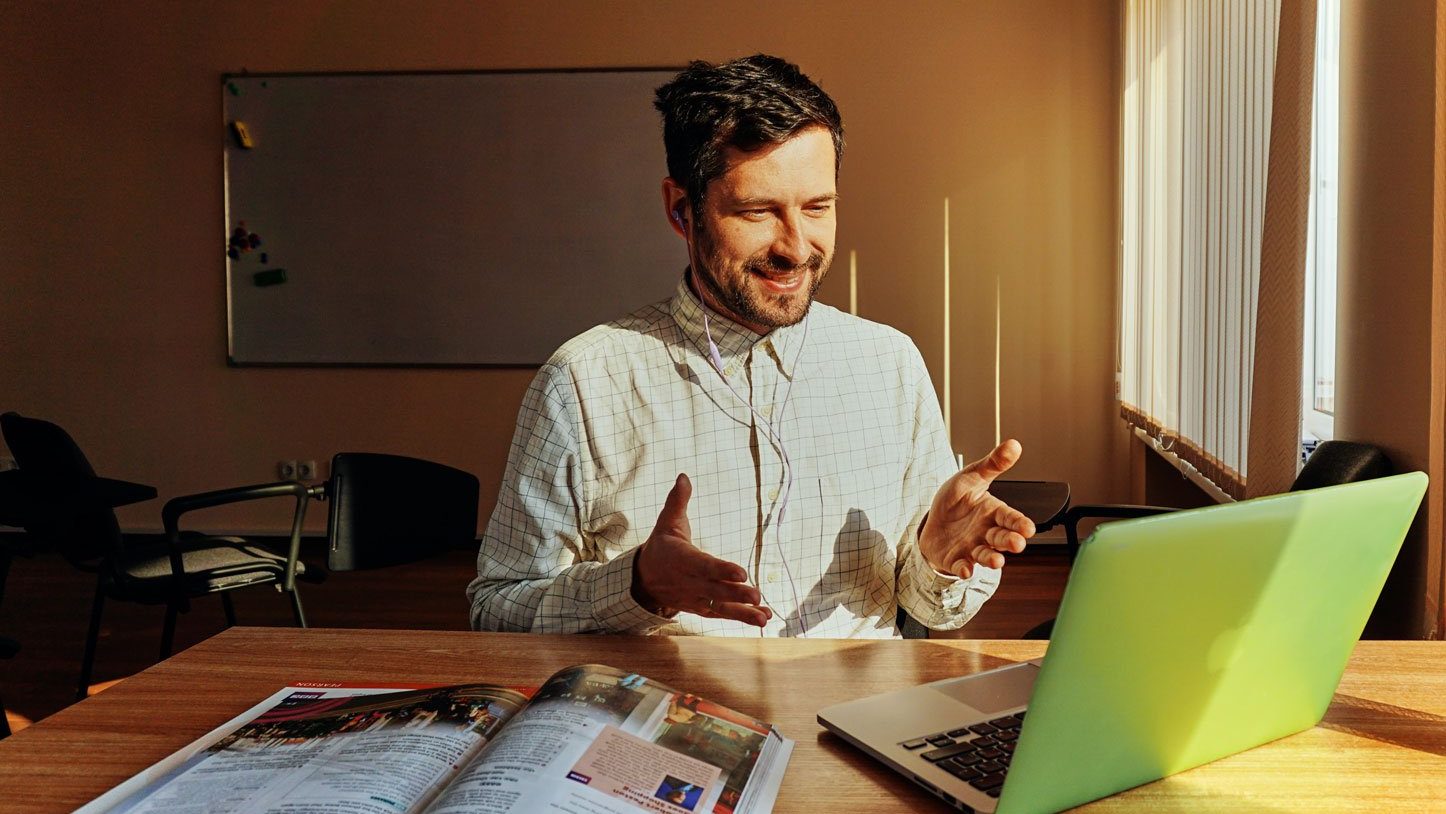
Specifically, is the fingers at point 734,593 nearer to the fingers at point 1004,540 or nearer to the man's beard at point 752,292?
the fingers at point 1004,540

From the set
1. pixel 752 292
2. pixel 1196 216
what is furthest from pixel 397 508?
pixel 1196 216

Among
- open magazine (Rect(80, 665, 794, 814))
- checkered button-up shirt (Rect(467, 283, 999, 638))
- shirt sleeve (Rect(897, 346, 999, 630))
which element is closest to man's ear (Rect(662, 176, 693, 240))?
checkered button-up shirt (Rect(467, 283, 999, 638))

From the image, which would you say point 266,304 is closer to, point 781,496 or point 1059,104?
point 1059,104

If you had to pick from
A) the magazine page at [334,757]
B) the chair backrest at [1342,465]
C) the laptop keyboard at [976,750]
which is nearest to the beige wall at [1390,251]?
the chair backrest at [1342,465]

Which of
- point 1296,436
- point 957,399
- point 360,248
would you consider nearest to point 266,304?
point 360,248

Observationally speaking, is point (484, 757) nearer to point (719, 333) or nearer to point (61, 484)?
point (719, 333)

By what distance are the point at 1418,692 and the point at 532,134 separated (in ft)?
14.9

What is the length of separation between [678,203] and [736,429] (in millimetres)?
345

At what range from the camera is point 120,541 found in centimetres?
286

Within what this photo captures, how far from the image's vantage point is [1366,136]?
1.81 m

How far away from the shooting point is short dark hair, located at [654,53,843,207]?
4.76 feet

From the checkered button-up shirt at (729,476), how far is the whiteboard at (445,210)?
11.1ft

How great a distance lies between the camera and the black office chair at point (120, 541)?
2828 millimetres

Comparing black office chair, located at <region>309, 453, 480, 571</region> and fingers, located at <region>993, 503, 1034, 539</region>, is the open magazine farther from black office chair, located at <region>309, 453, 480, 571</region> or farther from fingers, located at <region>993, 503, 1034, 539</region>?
black office chair, located at <region>309, 453, 480, 571</region>
